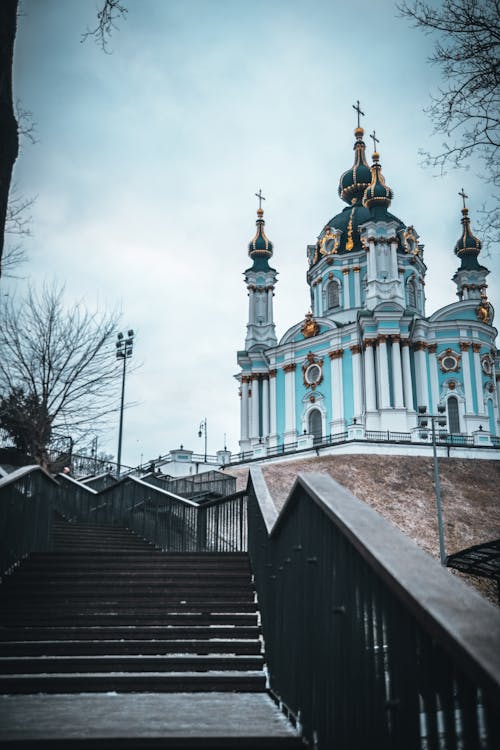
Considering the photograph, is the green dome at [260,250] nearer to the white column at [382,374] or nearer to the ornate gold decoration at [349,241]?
the ornate gold decoration at [349,241]

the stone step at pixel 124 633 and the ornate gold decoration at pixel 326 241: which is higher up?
the ornate gold decoration at pixel 326 241

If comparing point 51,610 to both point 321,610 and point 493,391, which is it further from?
point 493,391

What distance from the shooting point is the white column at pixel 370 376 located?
42062 mm

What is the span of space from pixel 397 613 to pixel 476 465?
36.3 m

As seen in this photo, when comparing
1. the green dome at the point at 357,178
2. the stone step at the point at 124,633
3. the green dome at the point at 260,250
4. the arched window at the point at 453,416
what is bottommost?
the stone step at the point at 124,633

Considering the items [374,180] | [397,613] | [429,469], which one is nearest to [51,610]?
[397,613]

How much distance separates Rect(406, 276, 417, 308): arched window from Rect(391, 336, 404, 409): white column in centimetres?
807

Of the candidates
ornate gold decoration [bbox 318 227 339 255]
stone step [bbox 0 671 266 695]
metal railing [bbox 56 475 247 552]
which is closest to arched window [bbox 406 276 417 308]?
ornate gold decoration [bbox 318 227 339 255]

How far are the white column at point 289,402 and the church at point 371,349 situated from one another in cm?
8

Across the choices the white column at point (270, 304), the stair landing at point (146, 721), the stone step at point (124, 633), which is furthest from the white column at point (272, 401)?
the stair landing at point (146, 721)

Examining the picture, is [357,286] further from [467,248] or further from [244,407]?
[244,407]

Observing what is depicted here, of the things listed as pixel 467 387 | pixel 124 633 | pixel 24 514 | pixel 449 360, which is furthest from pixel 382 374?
pixel 124 633

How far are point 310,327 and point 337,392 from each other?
569 centimetres

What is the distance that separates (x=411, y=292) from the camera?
165 feet
